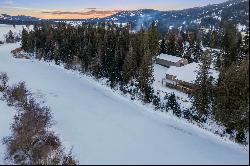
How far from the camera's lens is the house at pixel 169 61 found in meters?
77.8

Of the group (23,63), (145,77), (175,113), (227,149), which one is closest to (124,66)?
(145,77)

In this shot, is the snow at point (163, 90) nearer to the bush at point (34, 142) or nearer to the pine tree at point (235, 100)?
the pine tree at point (235, 100)

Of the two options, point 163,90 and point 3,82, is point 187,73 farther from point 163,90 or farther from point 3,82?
point 3,82

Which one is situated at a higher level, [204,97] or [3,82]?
[204,97]

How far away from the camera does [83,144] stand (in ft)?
120

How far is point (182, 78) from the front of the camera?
193ft

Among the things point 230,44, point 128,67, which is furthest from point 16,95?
point 230,44

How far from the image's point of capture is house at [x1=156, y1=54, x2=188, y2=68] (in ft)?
255

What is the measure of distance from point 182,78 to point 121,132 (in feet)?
71.2

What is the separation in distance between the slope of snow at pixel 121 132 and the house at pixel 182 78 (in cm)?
947

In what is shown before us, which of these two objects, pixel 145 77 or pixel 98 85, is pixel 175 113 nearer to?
pixel 145 77

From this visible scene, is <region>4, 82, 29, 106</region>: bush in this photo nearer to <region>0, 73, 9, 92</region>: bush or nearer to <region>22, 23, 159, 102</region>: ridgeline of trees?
<region>0, 73, 9, 92</region>: bush

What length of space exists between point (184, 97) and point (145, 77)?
7440 mm

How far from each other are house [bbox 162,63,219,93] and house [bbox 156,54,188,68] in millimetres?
12400
